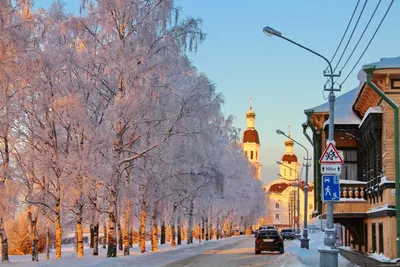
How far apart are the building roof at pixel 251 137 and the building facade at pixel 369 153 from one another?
137062 millimetres

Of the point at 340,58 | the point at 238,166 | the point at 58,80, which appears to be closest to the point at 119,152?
the point at 58,80

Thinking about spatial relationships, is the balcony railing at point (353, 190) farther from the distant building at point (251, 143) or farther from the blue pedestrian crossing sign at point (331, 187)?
the distant building at point (251, 143)

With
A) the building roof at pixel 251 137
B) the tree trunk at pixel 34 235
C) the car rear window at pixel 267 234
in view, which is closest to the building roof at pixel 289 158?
the building roof at pixel 251 137

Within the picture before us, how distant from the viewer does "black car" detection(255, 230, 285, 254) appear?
3731 cm

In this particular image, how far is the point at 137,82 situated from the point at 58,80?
16.1 ft

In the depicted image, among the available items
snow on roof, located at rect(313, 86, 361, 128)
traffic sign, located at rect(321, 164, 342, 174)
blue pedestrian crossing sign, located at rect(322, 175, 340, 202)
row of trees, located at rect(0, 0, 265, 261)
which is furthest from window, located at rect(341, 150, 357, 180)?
traffic sign, located at rect(321, 164, 342, 174)

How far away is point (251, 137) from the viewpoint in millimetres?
169500

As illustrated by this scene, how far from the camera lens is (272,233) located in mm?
38281

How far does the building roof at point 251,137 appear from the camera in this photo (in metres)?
169

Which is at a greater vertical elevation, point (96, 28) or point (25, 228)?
point (96, 28)

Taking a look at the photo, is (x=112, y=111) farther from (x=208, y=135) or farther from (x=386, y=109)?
(x=386, y=109)

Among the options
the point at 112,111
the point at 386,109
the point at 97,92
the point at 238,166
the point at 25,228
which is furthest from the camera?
the point at 238,166

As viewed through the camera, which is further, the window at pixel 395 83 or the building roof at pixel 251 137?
the building roof at pixel 251 137

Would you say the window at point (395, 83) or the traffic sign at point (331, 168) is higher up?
the window at point (395, 83)
